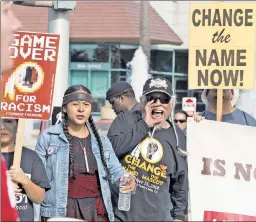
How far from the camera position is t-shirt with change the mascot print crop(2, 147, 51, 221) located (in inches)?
234

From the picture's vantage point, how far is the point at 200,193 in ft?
19.2

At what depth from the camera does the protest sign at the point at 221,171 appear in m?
5.87

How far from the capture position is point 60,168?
6.17 metres

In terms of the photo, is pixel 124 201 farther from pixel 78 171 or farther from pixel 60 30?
pixel 60 30

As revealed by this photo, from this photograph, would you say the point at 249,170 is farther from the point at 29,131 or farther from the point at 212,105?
the point at 29,131

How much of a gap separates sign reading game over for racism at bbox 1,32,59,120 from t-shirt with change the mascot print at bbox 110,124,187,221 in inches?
28.4

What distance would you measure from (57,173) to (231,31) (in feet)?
5.67

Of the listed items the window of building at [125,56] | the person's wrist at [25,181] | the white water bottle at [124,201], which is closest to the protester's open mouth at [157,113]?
the white water bottle at [124,201]

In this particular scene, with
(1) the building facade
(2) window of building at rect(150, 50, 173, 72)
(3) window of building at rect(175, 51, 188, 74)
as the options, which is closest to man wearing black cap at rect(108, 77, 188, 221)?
(1) the building facade

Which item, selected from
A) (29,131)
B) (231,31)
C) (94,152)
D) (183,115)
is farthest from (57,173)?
(29,131)

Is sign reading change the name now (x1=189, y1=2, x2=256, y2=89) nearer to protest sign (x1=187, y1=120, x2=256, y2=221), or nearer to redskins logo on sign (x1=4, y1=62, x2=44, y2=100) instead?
protest sign (x1=187, y1=120, x2=256, y2=221)

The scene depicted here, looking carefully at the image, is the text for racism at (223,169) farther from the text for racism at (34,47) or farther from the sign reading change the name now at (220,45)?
the text for racism at (34,47)

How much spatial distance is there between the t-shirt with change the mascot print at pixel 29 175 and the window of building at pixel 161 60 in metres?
32.0

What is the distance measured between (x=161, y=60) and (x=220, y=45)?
105 feet
